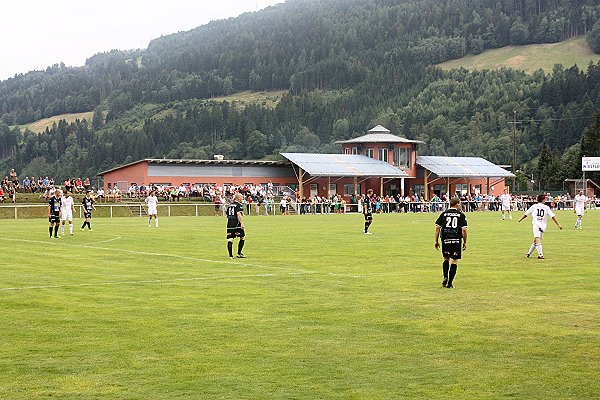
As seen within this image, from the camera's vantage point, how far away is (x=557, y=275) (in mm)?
22422

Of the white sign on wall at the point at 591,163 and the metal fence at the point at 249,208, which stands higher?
the white sign on wall at the point at 591,163

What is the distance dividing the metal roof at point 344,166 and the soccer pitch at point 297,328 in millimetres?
66972

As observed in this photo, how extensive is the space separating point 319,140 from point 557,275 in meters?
169

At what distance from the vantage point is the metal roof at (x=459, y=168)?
10462cm

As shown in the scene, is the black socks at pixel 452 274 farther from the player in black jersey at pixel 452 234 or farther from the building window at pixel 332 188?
the building window at pixel 332 188

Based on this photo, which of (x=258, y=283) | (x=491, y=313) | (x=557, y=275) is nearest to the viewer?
(x=491, y=313)

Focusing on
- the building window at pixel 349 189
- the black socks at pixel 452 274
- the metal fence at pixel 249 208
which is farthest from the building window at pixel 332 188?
the black socks at pixel 452 274

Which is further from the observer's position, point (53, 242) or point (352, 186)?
point (352, 186)

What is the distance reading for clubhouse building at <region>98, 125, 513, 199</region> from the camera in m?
94.3

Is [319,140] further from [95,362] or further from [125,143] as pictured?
[95,362]

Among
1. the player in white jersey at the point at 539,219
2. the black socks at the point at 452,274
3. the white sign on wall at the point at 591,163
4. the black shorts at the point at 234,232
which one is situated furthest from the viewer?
the white sign on wall at the point at 591,163

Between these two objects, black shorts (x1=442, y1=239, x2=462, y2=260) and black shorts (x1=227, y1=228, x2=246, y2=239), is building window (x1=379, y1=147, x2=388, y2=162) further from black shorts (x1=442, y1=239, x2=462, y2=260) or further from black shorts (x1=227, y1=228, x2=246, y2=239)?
black shorts (x1=442, y1=239, x2=462, y2=260)

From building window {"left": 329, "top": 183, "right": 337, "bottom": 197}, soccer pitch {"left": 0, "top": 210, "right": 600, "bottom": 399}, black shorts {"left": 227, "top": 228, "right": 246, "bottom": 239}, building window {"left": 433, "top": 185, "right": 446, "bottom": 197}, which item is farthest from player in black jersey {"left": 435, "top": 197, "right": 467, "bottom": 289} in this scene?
building window {"left": 433, "top": 185, "right": 446, "bottom": 197}

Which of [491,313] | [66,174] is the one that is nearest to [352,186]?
[491,313]
